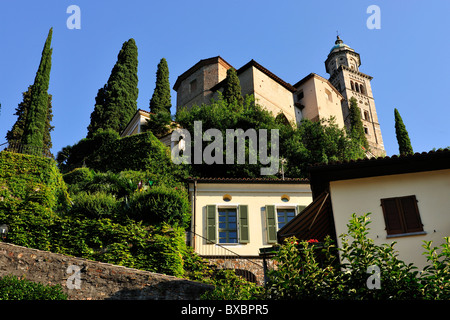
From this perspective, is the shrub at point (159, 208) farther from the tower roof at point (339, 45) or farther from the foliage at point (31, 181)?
the tower roof at point (339, 45)

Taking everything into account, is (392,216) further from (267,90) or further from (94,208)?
(267,90)

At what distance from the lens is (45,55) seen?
30.1 m

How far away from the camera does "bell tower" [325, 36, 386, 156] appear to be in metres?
68.8

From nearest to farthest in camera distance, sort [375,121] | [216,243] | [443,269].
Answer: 1. [443,269]
2. [216,243]
3. [375,121]

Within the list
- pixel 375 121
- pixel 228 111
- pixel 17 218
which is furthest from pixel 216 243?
pixel 375 121

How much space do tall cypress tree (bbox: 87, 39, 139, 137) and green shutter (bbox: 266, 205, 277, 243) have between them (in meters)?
23.9

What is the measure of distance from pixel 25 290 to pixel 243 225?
32.0 feet

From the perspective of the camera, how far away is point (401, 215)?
1043cm

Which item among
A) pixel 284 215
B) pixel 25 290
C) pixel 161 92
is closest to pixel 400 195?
pixel 284 215

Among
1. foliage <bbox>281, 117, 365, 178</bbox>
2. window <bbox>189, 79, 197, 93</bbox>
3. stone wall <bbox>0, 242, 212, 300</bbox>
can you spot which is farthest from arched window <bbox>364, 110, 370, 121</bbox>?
stone wall <bbox>0, 242, 212, 300</bbox>

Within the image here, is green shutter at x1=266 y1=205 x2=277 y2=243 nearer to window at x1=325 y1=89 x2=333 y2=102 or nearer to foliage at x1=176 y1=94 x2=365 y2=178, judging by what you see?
foliage at x1=176 y1=94 x2=365 y2=178
